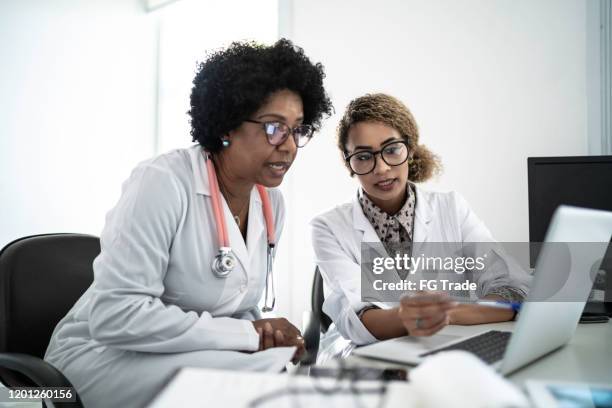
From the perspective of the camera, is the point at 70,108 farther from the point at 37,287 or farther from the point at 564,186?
the point at 564,186

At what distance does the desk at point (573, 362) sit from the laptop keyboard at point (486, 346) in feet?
0.18

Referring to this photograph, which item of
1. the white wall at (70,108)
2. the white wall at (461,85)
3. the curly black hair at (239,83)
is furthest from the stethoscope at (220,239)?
the white wall at (70,108)

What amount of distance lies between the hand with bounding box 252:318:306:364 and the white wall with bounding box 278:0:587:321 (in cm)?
178

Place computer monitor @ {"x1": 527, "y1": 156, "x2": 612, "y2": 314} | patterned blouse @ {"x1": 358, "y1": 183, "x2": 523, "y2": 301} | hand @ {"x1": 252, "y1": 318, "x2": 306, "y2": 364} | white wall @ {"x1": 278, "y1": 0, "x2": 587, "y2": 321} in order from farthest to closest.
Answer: white wall @ {"x1": 278, "y1": 0, "x2": 587, "y2": 321} < patterned blouse @ {"x1": 358, "y1": 183, "x2": 523, "y2": 301} < computer monitor @ {"x1": 527, "y1": 156, "x2": 612, "y2": 314} < hand @ {"x1": 252, "y1": 318, "x2": 306, "y2": 364}

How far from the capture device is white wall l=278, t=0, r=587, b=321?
8.32 ft

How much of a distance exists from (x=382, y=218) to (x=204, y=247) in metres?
0.70

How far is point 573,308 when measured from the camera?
38.8 inches

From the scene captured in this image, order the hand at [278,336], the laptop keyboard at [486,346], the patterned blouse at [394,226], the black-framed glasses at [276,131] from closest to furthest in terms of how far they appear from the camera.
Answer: the laptop keyboard at [486,346]
the hand at [278,336]
the black-framed glasses at [276,131]
the patterned blouse at [394,226]

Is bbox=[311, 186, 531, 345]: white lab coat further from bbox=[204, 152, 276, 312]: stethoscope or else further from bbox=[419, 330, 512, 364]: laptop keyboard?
bbox=[419, 330, 512, 364]: laptop keyboard

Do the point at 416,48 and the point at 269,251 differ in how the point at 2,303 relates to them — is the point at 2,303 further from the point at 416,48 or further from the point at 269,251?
the point at 416,48

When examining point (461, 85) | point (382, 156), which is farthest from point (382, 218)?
point (461, 85)

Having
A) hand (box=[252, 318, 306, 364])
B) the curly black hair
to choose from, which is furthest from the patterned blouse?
hand (box=[252, 318, 306, 364])

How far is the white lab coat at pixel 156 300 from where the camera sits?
1125mm

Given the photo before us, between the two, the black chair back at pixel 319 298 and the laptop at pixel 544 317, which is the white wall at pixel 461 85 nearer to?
the black chair back at pixel 319 298
